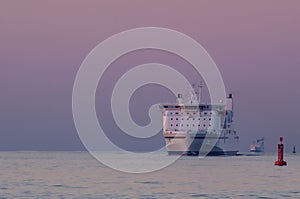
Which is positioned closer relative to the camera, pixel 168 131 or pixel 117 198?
pixel 117 198

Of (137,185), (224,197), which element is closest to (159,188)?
(137,185)

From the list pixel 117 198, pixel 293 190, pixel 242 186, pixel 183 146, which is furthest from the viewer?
pixel 183 146

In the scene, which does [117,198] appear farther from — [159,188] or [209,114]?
[209,114]

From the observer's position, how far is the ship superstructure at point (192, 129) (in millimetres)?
124500

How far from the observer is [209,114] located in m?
131

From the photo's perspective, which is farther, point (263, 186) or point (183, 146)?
point (183, 146)

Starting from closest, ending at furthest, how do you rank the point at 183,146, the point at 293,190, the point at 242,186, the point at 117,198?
the point at 117,198 → the point at 293,190 → the point at 242,186 → the point at 183,146

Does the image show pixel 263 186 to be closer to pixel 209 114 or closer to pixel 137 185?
pixel 137 185

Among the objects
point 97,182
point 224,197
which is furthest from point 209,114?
point 224,197

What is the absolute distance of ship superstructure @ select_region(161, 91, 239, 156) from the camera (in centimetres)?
12450

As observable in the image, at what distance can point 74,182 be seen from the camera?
60312 millimetres

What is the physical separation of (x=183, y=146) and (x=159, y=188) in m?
71.1

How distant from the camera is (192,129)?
414 feet

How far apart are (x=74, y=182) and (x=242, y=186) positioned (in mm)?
11118
